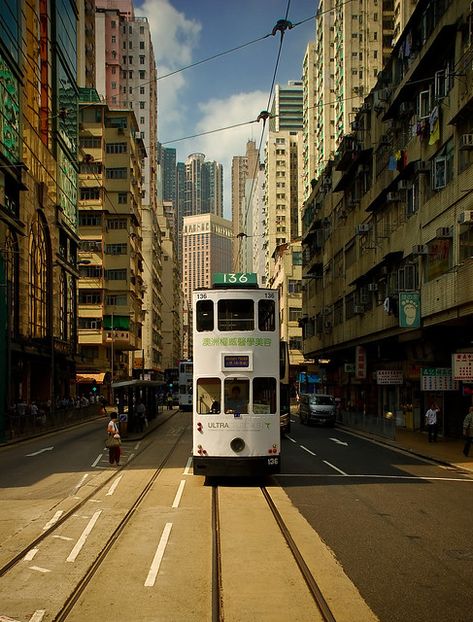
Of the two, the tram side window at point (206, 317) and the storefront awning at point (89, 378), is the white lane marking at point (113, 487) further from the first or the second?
the storefront awning at point (89, 378)

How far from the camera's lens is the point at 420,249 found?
98.7 feet

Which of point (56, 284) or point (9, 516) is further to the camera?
point (56, 284)

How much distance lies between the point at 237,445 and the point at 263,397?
1.33 m

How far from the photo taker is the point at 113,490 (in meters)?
17.0

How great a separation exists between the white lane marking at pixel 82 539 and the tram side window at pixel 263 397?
195 inches

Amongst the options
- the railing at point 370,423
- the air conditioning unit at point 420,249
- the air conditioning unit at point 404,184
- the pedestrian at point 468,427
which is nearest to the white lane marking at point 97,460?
the pedestrian at point 468,427

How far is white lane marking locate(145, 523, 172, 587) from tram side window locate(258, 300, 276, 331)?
6312 millimetres

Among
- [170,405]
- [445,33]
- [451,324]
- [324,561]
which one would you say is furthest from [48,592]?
[170,405]

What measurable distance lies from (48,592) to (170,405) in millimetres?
68784

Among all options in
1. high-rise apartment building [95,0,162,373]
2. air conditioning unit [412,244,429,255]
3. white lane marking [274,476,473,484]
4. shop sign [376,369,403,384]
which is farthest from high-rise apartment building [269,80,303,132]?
white lane marking [274,476,473,484]

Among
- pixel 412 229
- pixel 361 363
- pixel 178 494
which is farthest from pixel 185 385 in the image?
pixel 178 494

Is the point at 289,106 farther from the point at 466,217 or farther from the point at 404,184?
the point at 466,217

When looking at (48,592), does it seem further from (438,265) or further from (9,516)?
(438,265)

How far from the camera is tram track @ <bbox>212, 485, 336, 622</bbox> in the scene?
7.53 meters
